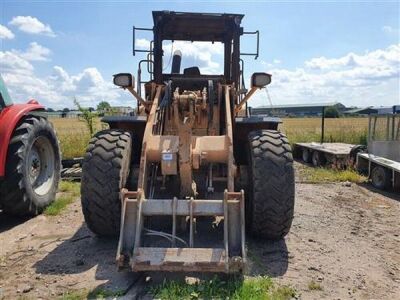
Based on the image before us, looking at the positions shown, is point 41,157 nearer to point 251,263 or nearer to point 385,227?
point 251,263

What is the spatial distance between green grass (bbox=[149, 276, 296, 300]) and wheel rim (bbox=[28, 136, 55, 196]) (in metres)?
3.57

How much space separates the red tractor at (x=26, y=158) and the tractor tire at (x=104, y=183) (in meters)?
→ 1.56

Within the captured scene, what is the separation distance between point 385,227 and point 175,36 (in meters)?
4.13

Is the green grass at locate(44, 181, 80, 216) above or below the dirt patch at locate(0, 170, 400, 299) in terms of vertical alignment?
above

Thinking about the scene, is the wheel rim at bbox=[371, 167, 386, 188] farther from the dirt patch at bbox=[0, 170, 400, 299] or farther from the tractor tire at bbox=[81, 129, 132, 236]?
the tractor tire at bbox=[81, 129, 132, 236]

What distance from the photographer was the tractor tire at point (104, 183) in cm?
460

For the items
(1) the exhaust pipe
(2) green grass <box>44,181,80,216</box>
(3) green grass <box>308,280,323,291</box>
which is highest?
(1) the exhaust pipe

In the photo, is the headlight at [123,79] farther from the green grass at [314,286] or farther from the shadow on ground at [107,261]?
the green grass at [314,286]

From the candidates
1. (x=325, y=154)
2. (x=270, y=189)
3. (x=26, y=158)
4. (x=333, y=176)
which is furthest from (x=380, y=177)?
(x=26, y=158)

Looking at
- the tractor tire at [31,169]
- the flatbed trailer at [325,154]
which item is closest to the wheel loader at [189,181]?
the tractor tire at [31,169]

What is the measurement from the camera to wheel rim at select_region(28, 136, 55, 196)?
666 centimetres

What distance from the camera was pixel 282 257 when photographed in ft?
15.3

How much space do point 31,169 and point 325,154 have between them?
829 centimetres

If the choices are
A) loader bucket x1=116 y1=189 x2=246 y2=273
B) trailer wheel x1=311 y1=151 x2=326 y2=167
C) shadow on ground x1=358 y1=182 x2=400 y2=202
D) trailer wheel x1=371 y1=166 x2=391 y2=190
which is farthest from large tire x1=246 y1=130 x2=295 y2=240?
trailer wheel x1=311 y1=151 x2=326 y2=167
